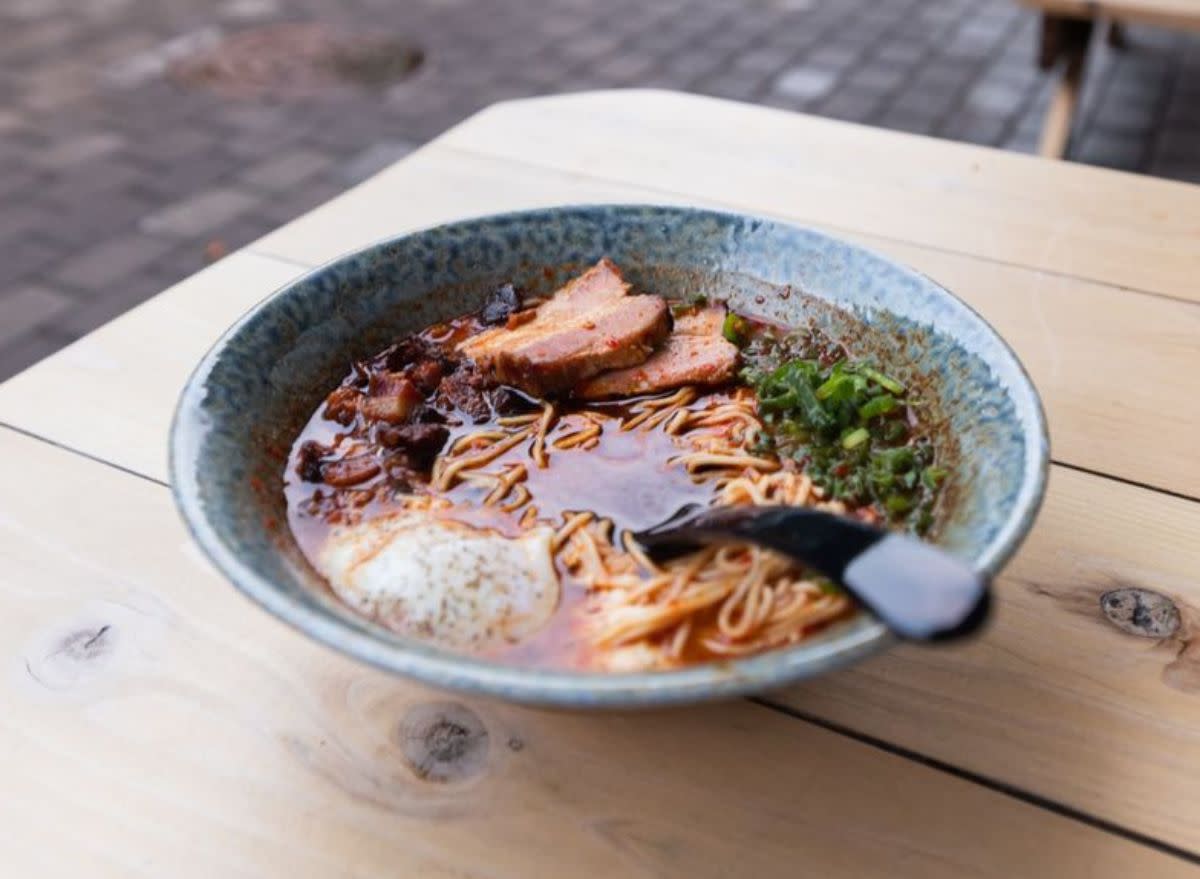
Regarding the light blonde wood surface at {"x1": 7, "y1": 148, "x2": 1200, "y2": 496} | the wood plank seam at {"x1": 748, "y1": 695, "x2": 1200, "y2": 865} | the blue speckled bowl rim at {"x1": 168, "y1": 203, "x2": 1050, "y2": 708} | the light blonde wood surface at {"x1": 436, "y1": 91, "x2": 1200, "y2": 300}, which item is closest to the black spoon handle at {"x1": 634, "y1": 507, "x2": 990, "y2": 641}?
the blue speckled bowl rim at {"x1": 168, "y1": 203, "x2": 1050, "y2": 708}

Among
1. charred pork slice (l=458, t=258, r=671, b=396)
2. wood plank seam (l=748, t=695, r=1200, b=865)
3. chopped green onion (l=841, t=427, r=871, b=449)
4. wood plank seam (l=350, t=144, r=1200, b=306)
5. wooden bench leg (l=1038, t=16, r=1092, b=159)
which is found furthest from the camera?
wooden bench leg (l=1038, t=16, r=1092, b=159)

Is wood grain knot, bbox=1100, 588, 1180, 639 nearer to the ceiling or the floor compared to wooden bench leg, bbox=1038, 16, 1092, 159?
nearer to the ceiling

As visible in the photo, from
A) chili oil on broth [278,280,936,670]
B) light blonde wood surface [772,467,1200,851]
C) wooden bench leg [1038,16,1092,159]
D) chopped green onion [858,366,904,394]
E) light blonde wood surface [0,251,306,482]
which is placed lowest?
wooden bench leg [1038,16,1092,159]

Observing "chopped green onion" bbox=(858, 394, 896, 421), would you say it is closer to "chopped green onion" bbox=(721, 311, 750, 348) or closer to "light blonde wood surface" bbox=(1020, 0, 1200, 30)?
"chopped green onion" bbox=(721, 311, 750, 348)

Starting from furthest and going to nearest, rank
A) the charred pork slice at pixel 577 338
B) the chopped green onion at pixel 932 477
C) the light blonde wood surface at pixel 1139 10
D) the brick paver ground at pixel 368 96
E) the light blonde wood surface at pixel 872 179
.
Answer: the brick paver ground at pixel 368 96 < the light blonde wood surface at pixel 1139 10 < the light blonde wood surface at pixel 872 179 < the charred pork slice at pixel 577 338 < the chopped green onion at pixel 932 477

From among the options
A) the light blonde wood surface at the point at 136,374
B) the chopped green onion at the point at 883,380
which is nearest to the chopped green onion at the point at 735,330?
the chopped green onion at the point at 883,380

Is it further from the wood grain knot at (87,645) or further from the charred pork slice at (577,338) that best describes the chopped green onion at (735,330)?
the wood grain knot at (87,645)

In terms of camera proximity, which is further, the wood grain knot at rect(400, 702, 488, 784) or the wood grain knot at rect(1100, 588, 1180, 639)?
the wood grain knot at rect(1100, 588, 1180, 639)

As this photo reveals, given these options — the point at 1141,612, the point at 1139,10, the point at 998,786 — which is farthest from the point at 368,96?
the point at 998,786
